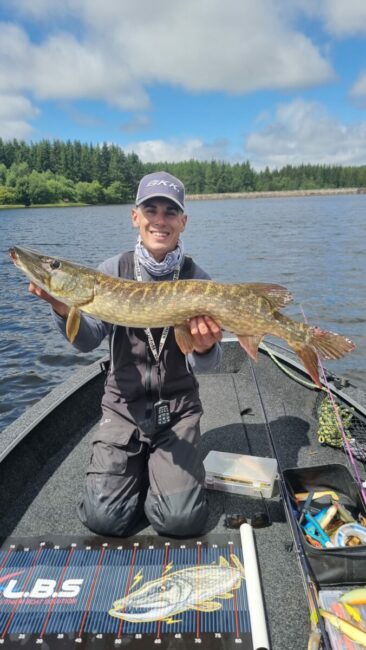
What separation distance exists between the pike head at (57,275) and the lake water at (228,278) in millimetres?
3459

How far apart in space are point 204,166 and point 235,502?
436 feet

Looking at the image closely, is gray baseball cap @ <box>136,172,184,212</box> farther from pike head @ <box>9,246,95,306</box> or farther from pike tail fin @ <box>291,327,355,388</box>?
pike tail fin @ <box>291,327,355,388</box>

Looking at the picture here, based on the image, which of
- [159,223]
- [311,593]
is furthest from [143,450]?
[159,223]

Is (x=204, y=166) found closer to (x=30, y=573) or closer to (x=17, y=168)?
(x=17, y=168)

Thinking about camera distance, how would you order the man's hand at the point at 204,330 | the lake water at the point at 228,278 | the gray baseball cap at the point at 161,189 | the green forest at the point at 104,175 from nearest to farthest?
the man's hand at the point at 204,330, the gray baseball cap at the point at 161,189, the lake water at the point at 228,278, the green forest at the point at 104,175

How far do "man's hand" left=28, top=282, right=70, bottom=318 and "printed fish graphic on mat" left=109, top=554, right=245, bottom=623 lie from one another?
1.70 metres

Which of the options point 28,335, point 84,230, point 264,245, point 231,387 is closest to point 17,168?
point 84,230

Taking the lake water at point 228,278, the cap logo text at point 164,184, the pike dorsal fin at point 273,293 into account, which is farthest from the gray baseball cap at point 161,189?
the lake water at point 228,278

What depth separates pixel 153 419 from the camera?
3.26 m

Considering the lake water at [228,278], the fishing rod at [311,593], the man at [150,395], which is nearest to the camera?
the fishing rod at [311,593]

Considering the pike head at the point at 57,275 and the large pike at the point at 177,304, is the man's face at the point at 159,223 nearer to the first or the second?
the large pike at the point at 177,304

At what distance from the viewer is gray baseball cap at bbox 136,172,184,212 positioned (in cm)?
321

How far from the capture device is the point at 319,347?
9.54 feet

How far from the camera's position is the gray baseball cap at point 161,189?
126 inches
